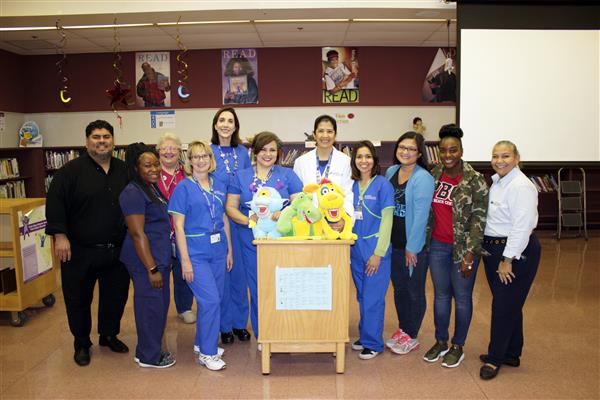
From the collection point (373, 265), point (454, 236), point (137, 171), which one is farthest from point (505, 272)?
point (137, 171)

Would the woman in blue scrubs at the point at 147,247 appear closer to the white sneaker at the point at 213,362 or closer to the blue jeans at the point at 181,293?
the white sneaker at the point at 213,362

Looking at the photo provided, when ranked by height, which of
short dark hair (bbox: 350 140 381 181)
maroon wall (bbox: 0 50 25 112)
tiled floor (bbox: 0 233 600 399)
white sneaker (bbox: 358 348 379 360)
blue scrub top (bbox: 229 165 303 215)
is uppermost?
maroon wall (bbox: 0 50 25 112)

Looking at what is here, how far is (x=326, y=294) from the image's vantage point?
2.92m

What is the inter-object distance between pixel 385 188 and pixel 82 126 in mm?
6990

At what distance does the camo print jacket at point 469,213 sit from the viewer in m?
2.90

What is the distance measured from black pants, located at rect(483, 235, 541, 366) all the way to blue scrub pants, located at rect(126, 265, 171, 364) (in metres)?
2.07

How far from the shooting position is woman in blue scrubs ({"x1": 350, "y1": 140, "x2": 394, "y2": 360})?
309cm

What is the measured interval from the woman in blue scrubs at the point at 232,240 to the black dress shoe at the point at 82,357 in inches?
36.2

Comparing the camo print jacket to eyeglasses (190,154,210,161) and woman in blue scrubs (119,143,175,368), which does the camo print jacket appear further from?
woman in blue scrubs (119,143,175,368)

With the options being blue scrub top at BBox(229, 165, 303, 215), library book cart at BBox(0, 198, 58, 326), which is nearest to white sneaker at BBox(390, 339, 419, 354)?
blue scrub top at BBox(229, 165, 303, 215)

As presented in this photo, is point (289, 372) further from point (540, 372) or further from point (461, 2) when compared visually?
point (461, 2)

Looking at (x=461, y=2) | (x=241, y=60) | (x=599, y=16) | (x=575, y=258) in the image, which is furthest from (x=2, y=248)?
(x=575, y=258)

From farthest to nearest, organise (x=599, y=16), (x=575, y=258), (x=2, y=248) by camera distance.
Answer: (x=575, y=258)
(x=599, y=16)
(x=2, y=248)

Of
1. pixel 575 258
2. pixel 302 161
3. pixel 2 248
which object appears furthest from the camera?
pixel 575 258
